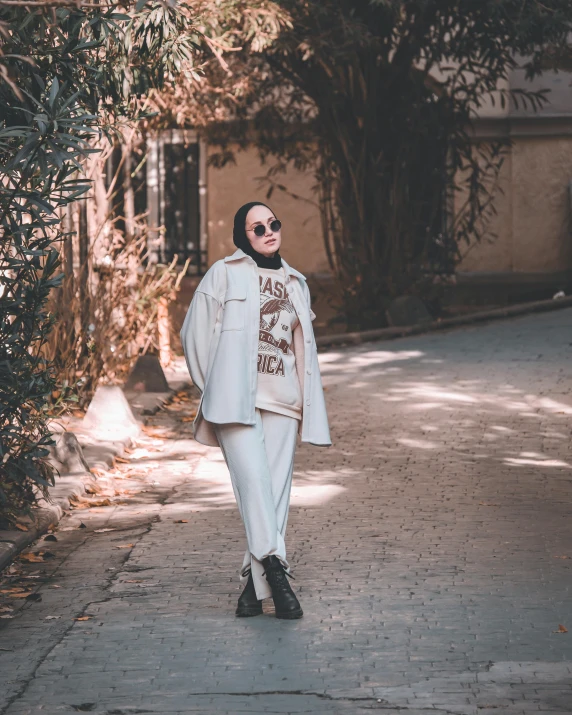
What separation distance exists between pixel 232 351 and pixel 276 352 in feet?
0.81

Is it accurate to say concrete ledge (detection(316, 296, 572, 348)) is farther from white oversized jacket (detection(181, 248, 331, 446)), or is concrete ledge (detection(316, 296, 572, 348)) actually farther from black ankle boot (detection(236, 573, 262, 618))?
black ankle boot (detection(236, 573, 262, 618))

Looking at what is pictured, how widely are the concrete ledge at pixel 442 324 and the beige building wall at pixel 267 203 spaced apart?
390 centimetres

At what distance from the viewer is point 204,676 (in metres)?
5.46

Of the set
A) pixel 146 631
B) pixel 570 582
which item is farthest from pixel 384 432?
pixel 146 631

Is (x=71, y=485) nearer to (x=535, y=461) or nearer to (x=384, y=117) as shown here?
(x=535, y=461)

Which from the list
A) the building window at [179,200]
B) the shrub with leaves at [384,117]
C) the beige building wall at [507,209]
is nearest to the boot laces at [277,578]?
the shrub with leaves at [384,117]

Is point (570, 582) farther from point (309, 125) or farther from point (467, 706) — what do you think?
point (309, 125)

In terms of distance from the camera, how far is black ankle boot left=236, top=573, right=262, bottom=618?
6336 mm

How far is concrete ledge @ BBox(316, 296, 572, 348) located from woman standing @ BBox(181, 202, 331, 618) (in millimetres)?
10915

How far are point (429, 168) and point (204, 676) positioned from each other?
49.3 ft

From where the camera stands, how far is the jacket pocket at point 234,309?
21.0 feet

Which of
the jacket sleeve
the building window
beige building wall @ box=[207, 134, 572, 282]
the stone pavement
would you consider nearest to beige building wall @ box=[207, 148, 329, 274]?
beige building wall @ box=[207, 134, 572, 282]

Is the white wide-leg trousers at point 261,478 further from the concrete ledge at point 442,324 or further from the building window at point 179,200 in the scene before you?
the building window at point 179,200

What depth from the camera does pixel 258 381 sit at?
644 centimetres
